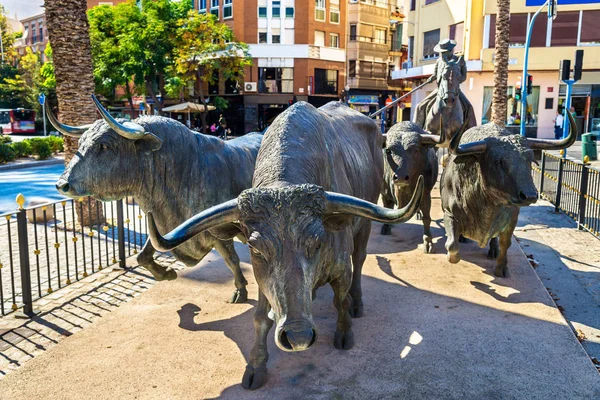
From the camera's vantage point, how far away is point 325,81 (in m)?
42.2

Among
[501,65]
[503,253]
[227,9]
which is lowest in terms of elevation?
[503,253]

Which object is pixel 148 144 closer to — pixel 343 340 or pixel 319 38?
pixel 343 340

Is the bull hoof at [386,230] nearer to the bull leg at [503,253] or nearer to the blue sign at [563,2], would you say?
the bull leg at [503,253]

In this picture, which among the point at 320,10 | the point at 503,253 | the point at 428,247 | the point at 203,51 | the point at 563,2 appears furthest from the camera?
the point at 320,10

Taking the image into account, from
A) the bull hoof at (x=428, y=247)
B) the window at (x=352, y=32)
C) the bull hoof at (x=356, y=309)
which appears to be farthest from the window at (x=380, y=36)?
the bull hoof at (x=356, y=309)

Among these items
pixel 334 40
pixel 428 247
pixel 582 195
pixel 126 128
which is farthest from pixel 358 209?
pixel 334 40

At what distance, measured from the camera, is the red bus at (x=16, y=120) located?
40.9m

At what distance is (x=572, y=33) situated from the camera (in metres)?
28.7

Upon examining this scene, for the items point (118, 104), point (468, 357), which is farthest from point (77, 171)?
point (118, 104)

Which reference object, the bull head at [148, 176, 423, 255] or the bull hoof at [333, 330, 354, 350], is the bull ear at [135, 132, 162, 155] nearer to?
the bull head at [148, 176, 423, 255]

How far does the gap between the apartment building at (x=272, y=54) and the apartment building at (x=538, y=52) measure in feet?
40.0

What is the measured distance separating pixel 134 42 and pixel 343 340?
98.4ft

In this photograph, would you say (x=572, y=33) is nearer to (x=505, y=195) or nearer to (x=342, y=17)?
(x=342, y=17)

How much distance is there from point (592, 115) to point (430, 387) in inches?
1201
